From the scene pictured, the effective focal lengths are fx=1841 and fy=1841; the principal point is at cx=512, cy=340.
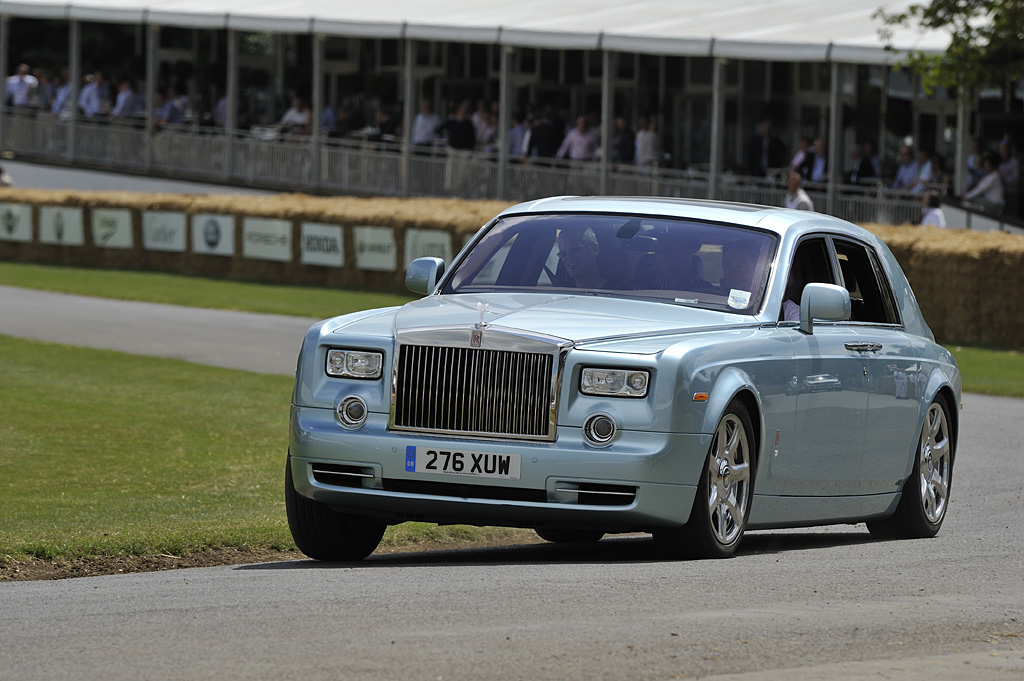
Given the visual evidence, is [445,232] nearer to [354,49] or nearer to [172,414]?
[172,414]

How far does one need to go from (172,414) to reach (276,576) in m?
7.49

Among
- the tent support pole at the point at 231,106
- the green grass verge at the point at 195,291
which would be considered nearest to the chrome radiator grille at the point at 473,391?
the green grass verge at the point at 195,291

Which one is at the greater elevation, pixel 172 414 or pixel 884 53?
pixel 884 53

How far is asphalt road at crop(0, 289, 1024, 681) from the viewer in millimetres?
5672

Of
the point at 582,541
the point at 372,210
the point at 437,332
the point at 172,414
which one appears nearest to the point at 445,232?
the point at 372,210

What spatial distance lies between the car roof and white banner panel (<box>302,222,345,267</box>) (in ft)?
75.8

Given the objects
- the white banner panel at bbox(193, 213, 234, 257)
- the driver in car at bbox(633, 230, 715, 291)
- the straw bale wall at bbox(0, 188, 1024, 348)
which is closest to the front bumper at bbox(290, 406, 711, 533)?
the driver in car at bbox(633, 230, 715, 291)

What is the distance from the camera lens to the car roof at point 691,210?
9117 mm

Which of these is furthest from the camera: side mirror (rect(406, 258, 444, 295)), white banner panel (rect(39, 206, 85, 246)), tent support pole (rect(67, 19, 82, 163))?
tent support pole (rect(67, 19, 82, 163))

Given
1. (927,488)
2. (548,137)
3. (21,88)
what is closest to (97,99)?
(21,88)

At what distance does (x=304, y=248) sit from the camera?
33.2m

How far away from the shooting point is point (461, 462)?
7.72m

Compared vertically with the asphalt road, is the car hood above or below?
above

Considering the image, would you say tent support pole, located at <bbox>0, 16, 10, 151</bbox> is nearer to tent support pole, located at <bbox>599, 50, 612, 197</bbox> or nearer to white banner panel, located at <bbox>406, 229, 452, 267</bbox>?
tent support pole, located at <bbox>599, 50, 612, 197</bbox>
